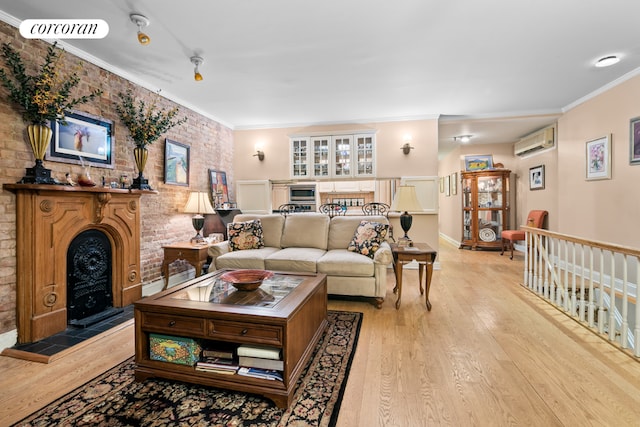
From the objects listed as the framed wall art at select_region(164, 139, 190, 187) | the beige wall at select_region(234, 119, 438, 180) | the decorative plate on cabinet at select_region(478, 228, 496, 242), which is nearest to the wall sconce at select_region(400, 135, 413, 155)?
the beige wall at select_region(234, 119, 438, 180)

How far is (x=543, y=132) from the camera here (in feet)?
17.4

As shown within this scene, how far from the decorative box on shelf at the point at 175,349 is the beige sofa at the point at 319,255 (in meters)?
1.54

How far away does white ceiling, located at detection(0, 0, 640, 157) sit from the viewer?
221 cm

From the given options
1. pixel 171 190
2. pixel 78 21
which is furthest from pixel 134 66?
pixel 171 190

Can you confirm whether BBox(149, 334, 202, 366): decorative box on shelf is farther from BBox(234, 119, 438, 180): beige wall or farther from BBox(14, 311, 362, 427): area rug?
BBox(234, 119, 438, 180): beige wall

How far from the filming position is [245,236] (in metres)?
3.80

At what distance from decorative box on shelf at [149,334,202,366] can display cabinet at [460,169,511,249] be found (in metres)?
6.46

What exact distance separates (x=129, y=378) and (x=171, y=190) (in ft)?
8.73

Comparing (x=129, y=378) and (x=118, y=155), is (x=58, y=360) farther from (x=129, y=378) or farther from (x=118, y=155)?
(x=118, y=155)

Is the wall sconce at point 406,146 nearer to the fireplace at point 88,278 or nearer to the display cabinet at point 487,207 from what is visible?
the display cabinet at point 487,207

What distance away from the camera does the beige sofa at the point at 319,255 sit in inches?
122

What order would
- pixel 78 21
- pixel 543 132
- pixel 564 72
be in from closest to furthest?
pixel 78 21 → pixel 564 72 → pixel 543 132

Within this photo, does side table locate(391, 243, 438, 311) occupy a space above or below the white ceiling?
below

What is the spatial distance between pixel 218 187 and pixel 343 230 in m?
2.54
